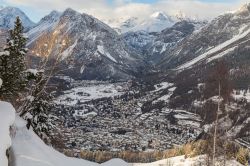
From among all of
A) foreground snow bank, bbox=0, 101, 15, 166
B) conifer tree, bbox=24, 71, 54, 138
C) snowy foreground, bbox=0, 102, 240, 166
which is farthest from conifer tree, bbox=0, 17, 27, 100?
foreground snow bank, bbox=0, 101, 15, 166

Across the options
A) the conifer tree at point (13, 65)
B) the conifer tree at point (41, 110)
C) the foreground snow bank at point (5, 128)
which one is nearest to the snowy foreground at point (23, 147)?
the foreground snow bank at point (5, 128)

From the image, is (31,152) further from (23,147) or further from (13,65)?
(13,65)

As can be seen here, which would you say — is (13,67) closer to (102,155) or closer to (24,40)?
(24,40)

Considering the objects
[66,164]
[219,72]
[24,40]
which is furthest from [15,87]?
[219,72]

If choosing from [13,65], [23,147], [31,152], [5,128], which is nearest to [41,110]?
[13,65]

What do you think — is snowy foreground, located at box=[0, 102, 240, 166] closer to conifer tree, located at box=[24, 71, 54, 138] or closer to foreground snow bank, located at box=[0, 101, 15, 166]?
foreground snow bank, located at box=[0, 101, 15, 166]

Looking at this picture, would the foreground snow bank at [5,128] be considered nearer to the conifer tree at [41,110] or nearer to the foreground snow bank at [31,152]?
the foreground snow bank at [31,152]

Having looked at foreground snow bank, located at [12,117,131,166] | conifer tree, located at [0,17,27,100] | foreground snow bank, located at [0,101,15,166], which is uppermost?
conifer tree, located at [0,17,27,100]
